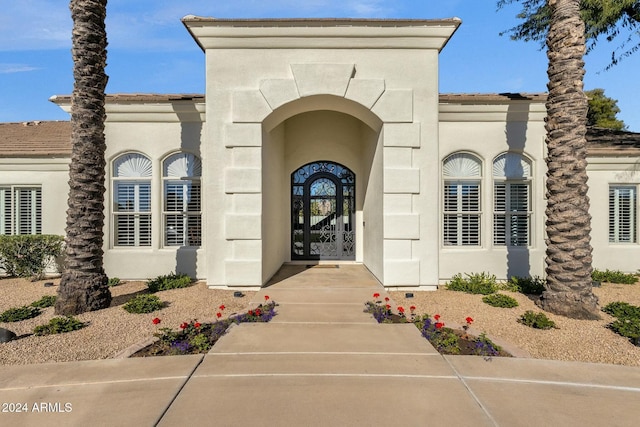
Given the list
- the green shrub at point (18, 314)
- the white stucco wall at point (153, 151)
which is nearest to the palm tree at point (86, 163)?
the green shrub at point (18, 314)

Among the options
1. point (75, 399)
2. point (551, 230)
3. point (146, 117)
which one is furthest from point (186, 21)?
point (551, 230)

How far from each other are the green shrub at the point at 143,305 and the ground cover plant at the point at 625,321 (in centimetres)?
771

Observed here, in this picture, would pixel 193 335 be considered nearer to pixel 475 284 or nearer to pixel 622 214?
pixel 475 284

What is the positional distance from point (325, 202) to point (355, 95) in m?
4.24

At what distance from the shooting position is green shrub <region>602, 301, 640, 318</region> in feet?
18.6

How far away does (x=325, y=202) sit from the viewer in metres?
11.1

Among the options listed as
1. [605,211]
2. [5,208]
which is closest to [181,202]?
[5,208]

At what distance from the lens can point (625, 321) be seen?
520 cm

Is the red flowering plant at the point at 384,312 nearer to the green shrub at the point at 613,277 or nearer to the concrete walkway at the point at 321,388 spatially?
the concrete walkway at the point at 321,388

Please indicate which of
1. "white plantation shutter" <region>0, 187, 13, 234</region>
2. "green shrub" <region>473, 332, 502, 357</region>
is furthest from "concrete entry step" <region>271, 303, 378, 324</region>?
"white plantation shutter" <region>0, 187, 13, 234</region>

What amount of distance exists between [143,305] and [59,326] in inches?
49.9

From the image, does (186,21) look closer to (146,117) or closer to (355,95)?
(146,117)

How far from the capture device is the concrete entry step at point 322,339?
4406 millimetres

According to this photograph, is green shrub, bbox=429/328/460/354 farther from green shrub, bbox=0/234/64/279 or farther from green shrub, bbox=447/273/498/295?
green shrub, bbox=0/234/64/279
